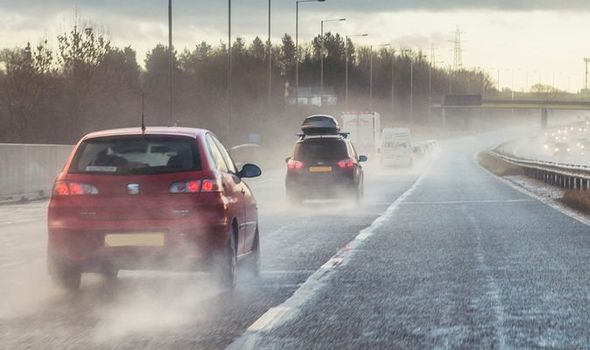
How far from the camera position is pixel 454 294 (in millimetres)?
9742

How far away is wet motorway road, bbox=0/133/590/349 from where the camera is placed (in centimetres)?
746

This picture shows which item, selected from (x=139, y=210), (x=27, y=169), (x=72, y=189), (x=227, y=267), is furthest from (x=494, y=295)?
(x=27, y=169)

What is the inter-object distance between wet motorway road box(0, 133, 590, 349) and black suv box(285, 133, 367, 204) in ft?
25.3

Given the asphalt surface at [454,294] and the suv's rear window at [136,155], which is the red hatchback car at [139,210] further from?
the asphalt surface at [454,294]

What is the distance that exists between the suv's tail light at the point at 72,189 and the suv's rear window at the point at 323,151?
1557 centimetres

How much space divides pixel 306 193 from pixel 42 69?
104 feet

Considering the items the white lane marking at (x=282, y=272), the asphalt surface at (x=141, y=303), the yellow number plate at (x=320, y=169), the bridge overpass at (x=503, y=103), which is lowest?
the white lane marking at (x=282, y=272)

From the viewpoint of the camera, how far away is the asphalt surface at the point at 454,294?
745 cm

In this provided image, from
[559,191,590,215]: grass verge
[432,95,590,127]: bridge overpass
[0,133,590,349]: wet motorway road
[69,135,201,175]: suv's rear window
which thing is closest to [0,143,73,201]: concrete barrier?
[0,133,590,349]: wet motorway road

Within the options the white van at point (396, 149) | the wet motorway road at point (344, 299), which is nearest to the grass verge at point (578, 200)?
the wet motorway road at point (344, 299)

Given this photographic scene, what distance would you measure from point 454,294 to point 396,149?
5024 cm

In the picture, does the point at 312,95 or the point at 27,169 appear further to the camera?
the point at 312,95

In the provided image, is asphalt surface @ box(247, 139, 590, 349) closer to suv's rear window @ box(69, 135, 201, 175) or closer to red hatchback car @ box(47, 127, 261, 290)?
red hatchback car @ box(47, 127, 261, 290)

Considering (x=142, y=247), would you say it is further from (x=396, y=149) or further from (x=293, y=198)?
(x=396, y=149)
